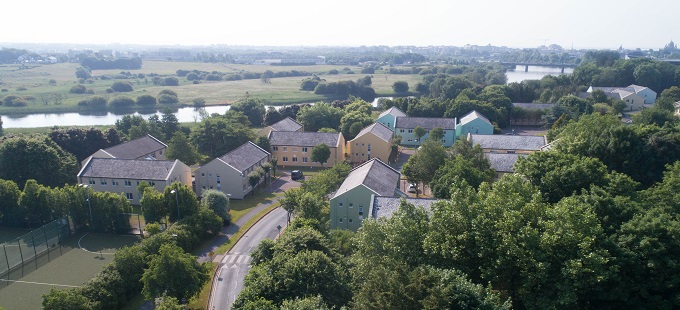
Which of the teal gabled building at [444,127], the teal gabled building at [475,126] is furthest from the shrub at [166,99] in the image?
the teal gabled building at [475,126]

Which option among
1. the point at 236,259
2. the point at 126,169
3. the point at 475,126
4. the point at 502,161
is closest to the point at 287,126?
the point at 126,169

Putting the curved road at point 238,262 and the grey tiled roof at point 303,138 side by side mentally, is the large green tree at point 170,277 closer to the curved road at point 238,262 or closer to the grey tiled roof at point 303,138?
the curved road at point 238,262

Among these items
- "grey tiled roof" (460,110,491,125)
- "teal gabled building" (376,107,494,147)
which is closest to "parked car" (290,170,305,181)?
"teal gabled building" (376,107,494,147)

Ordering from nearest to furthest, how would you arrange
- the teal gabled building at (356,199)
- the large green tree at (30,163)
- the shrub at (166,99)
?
the teal gabled building at (356,199) < the large green tree at (30,163) < the shrub at (166,99)

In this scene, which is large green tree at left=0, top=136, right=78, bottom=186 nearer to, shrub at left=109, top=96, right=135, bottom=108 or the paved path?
the paved path

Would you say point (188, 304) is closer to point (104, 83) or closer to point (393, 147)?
point (393, 147)

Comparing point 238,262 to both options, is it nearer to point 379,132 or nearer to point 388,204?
point 388,204

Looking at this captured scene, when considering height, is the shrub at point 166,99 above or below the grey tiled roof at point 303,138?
below
